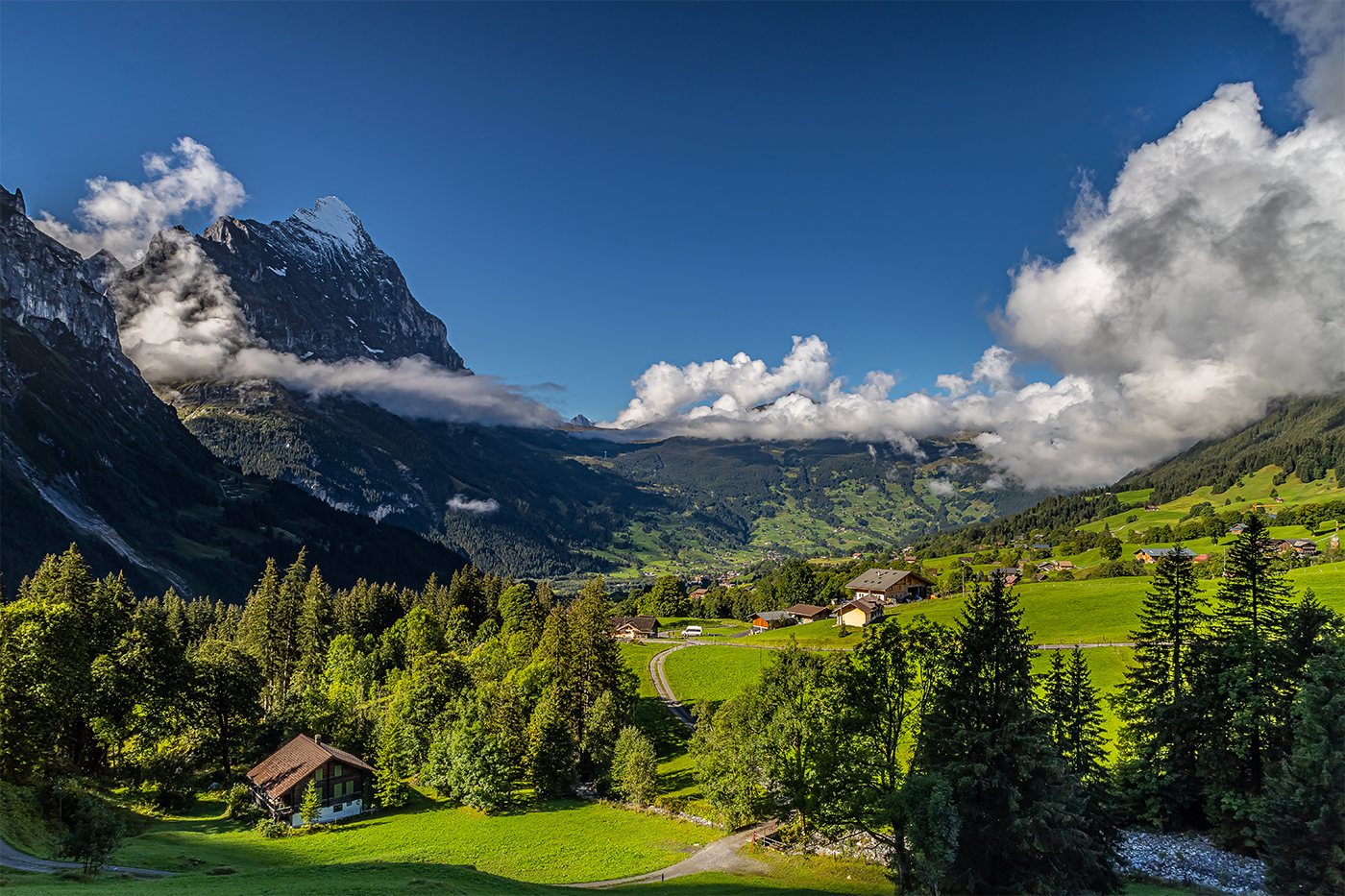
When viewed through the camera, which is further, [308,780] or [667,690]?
[667,690]

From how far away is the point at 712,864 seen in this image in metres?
41.5

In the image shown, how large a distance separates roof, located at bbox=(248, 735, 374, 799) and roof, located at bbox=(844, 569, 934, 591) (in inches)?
4499

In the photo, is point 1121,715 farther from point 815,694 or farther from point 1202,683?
point 815,694

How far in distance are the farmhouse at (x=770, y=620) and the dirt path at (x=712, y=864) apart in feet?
310

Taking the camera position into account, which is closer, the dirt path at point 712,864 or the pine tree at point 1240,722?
the pine tree at point 1240,722

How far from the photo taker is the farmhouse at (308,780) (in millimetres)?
56281

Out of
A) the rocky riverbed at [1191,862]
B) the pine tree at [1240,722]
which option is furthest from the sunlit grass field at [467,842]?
the pine tree at [1240,722]

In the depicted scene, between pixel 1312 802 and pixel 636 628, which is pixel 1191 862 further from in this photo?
pixel 636 628

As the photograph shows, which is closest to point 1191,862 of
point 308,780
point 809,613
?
point 308,780

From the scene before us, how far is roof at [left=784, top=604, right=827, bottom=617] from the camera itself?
145m

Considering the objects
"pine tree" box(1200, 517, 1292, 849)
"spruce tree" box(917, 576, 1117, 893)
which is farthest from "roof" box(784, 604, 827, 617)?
"spruce tree" box(917, 576, 1117, 893)

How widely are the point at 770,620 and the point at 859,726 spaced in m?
113

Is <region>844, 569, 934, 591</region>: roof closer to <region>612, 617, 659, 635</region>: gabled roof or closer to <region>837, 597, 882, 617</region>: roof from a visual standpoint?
<region>837, 597, 882, 617</region>: roof

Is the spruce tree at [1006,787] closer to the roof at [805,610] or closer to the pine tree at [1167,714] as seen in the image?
the pine tree at [1167,714]
